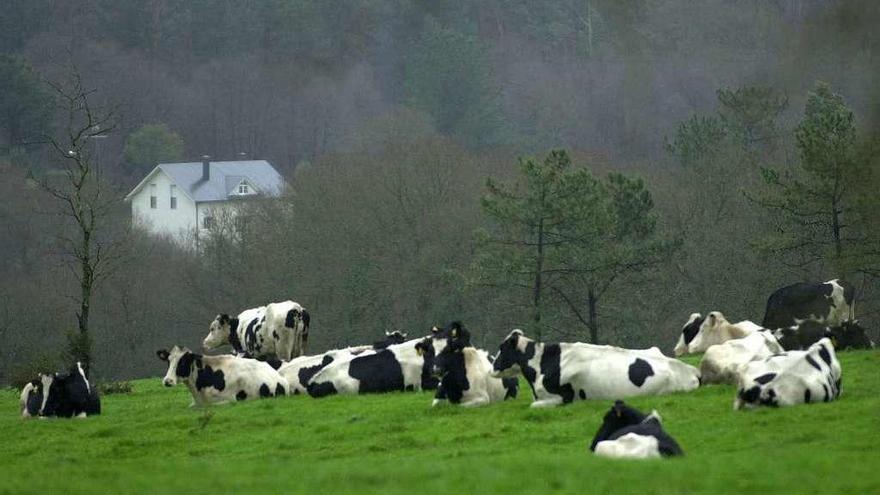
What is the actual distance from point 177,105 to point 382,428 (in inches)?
4637

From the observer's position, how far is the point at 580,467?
1487 cm

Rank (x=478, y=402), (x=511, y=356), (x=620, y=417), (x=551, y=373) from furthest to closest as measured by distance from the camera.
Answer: (x=478, y=402) → (x=511, y=356) → (x=551, y=373) → (x=620, y=417)

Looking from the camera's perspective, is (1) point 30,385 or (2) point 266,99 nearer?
(1) point 30,385

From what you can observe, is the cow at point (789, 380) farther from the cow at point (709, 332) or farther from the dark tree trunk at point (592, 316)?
the dark tree trunk at point (592, 316)

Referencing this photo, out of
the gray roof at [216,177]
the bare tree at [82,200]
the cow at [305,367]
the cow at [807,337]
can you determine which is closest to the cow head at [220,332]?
the bare tree at [82,200]

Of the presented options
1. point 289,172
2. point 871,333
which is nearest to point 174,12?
point 289,172

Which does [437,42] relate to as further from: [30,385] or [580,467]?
[580,467]

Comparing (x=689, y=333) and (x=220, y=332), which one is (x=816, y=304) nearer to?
(x=689, y=333)

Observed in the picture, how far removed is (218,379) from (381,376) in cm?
269

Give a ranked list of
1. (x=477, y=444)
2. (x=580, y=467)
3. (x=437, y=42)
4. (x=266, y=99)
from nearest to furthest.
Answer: (x=580, y=467)
(x=477, y=444)
(x=437, y=42)
(x=266, y=99)

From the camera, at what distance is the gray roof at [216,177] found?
123m

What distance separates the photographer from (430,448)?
20.0 metres

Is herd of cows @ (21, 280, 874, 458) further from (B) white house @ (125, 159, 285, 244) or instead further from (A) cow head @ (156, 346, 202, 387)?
(B) white house @ (125, 159, 285, 244)

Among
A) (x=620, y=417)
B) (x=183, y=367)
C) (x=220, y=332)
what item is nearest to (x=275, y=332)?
(x=220, y=332)
